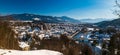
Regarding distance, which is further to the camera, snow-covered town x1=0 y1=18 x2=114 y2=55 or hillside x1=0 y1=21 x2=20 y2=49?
snow-covered town x1=0 y1=18 x2=114 y2=55

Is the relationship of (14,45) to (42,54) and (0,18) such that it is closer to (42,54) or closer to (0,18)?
(0,18)

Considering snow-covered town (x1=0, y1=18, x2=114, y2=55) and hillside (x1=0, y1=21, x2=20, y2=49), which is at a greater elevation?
hillside (x1=0, y1=21, x2=20, y2=49)

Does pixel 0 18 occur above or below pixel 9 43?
above

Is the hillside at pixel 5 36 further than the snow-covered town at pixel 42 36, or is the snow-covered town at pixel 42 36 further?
the snow-covered town at pixel 42 36

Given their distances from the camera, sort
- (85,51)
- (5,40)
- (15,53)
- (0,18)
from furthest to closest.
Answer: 1. (85,51)
2. (5,40)
3. (0,18)
4. (15,53)

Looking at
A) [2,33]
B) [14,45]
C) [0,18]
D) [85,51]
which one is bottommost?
[85,51]

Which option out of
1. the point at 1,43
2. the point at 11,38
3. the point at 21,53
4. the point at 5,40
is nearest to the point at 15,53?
the point at 21,53

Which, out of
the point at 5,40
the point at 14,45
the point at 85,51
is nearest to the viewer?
the point at 5,40

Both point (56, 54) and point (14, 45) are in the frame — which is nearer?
point (56, 54)

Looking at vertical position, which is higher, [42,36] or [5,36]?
[5,36]

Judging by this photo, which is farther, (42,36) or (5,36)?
(42,36)

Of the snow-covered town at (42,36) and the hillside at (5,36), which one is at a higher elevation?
the hillside at (5,36)
